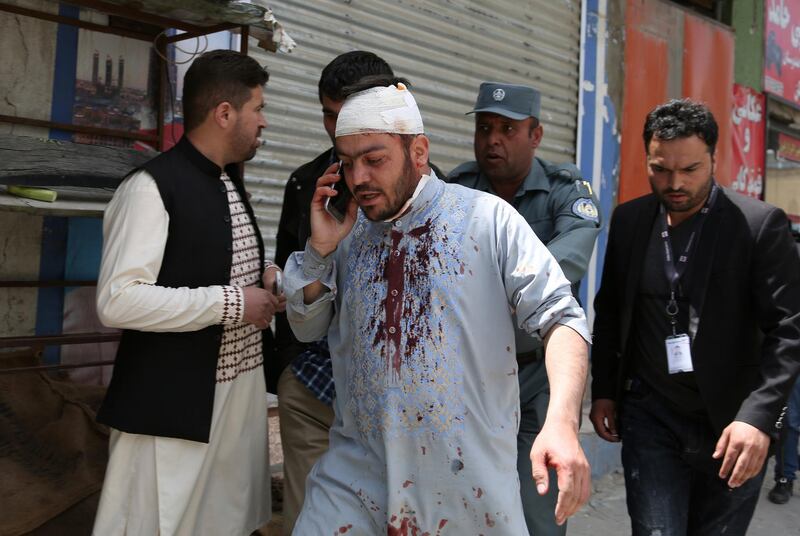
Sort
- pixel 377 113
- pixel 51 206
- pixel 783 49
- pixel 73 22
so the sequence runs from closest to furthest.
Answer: pixel 377 113
pixel 51 206
pixel 73 22
pixel 783 49

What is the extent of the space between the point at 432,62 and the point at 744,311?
3.75 m

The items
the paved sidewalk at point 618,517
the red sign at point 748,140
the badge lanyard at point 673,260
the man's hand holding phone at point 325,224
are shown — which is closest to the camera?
the man's hand holding phone at point 325,224

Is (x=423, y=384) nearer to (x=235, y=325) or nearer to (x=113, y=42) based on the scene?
(x=235, y=325)

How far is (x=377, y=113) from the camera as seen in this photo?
216 centimetres

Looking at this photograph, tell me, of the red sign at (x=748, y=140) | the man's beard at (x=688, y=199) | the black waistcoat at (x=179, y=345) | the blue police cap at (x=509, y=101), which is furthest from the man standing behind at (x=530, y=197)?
the red sign at (x=748, y=140)

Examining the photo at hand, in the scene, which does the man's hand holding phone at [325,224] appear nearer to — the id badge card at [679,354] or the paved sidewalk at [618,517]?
the id badge card at [679,354]

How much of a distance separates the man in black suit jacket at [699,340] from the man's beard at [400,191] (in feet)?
4.44

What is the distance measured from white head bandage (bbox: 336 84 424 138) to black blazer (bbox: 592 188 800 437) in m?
1.43

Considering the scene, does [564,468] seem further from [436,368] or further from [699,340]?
[699,340]

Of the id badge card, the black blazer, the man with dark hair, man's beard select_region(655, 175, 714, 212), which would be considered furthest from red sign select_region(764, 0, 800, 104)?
the man with dark hair

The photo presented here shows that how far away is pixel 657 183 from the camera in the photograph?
3.18m

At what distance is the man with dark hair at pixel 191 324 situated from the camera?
263cm

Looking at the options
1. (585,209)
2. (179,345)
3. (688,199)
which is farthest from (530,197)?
(179,345)

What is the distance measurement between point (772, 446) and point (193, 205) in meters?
2.23
